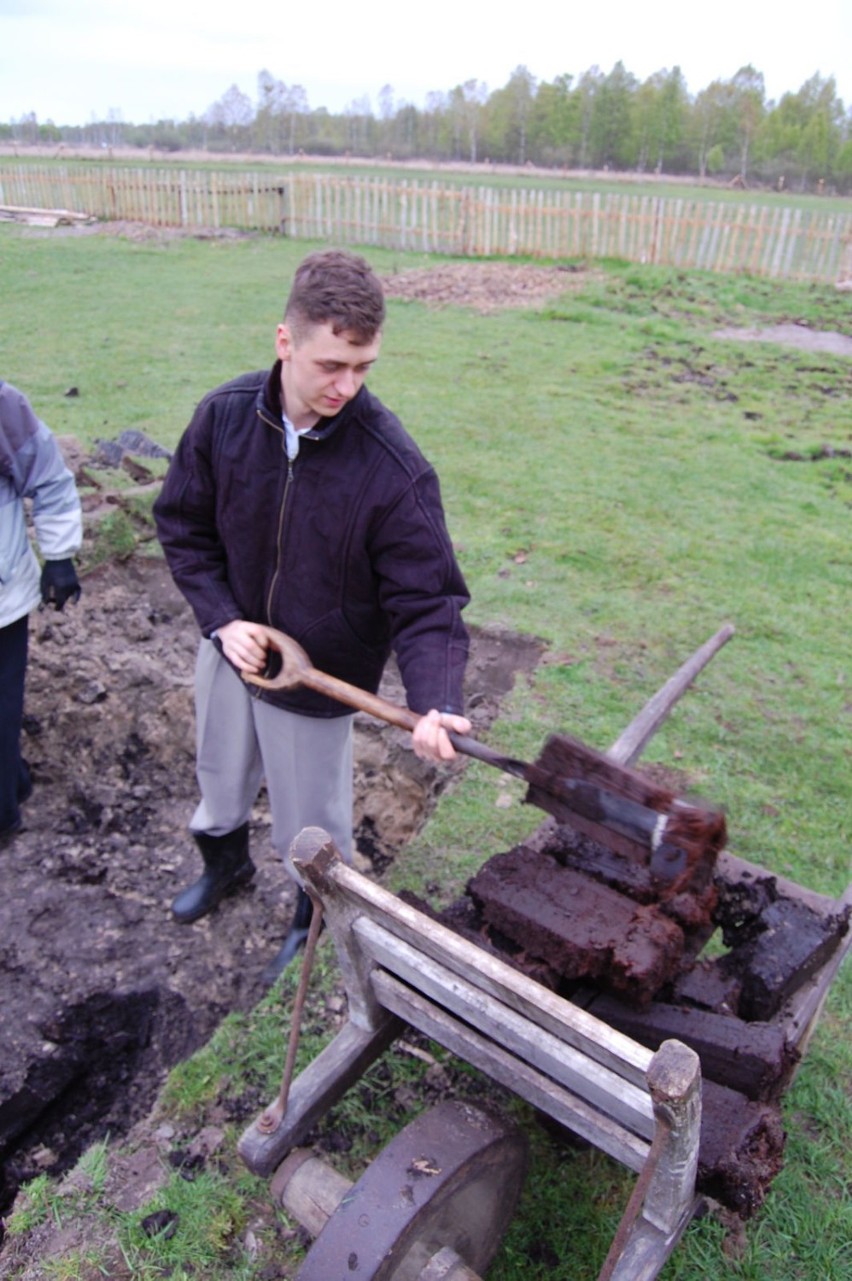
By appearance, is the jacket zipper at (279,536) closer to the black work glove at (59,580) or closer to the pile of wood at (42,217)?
the black work glove at (59,580)

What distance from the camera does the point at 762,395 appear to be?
33.6 ft

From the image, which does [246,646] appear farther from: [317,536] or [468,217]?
[468,217]

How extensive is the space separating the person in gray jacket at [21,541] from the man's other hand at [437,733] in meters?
1.88

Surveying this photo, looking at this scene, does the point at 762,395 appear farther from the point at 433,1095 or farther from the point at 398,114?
the point at 398,114

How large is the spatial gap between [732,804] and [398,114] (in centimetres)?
8341

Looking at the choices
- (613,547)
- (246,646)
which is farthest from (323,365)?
(613,547)

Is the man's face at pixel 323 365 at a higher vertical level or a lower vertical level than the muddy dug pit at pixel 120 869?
higher

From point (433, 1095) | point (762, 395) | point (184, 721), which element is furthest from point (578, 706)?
point (762, 395)

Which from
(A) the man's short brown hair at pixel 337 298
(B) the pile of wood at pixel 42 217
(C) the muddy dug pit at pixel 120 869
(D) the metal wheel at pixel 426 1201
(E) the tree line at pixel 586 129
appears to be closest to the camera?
(D) the metal wheel at pixel 426 1201

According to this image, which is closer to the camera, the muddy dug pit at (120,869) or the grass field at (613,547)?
the grass field at (613,547)

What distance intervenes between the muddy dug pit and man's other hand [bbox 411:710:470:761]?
1.42m

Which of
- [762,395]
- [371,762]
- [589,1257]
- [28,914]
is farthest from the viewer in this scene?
[762,395]

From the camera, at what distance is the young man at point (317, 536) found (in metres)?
2.42

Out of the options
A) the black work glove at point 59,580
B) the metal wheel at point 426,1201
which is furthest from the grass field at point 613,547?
the black work glove at point 59,580
